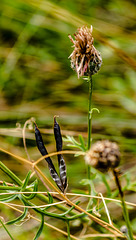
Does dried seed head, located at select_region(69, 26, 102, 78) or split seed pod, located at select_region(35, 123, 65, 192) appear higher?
dried seed head, located at select_region(69, 26, 102, 78)

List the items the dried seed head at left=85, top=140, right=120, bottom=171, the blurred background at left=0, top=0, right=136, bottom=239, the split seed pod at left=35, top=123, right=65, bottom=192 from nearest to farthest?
1. the dried seed head at left=85, top=140, right=120, bottom=171
2. the split seed pod at left=35, top=123, right=65, bottom=192
3. the blurred background at left=0, top=0, right=136, bottom=239

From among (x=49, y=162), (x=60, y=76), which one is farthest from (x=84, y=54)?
(x=60, y=76)

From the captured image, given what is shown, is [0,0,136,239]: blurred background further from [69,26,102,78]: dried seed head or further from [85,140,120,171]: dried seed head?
[85,140,120,171]: dried seed head

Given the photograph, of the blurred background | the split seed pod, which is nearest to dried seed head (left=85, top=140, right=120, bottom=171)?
the split seed pod

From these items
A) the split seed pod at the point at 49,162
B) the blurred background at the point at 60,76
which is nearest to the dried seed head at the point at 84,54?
the split seed pod at the point at 49,162

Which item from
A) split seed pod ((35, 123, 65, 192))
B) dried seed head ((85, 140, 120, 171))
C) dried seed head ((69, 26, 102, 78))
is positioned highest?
dried seed head ((69, 26, 102, 78))

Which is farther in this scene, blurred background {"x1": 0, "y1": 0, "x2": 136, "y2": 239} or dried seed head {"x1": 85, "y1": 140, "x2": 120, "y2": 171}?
blurred background {"x1": 0, "y1": 0, "x2": 136, "y2": 239}
